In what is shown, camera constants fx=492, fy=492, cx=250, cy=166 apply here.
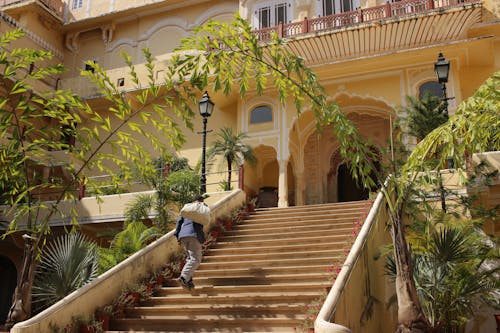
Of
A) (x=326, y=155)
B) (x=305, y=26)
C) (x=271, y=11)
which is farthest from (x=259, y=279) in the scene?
(x=271, y=11)

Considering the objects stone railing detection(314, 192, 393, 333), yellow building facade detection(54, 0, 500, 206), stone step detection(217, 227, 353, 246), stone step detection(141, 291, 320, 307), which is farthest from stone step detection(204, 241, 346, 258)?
yellow building facade detection(54, 0, 500, 206)

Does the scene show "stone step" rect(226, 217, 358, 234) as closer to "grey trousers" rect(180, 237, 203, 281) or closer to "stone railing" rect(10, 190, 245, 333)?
"stone railing" rect(10, 190, 245, 333)

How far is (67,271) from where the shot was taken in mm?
9062

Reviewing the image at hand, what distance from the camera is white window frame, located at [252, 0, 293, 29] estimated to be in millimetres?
18673

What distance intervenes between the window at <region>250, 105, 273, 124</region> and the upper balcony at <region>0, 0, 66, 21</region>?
11283 mm

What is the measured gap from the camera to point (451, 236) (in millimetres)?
7883

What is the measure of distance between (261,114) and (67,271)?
10.1 meters

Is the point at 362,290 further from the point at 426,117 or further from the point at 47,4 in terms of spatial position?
the point at 47,4

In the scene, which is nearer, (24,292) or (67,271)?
(24,292)

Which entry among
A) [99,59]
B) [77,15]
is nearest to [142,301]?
[99,59]

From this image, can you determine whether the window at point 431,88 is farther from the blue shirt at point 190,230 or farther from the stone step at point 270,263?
the blue shirt at point 190,230

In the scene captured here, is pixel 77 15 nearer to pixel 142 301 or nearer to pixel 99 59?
pixel 99 59

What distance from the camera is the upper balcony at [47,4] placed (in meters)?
21.5

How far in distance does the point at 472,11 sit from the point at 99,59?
15.9 meters
